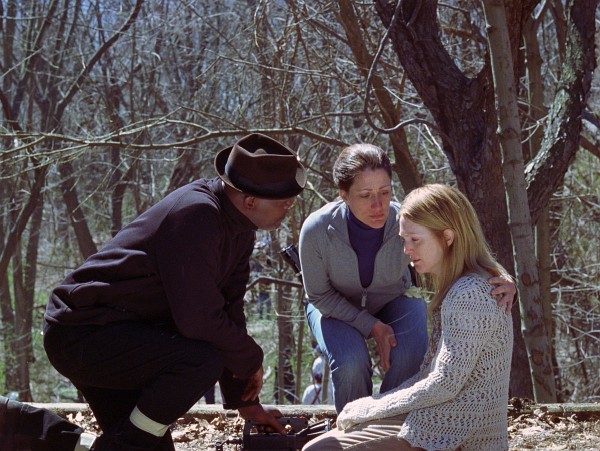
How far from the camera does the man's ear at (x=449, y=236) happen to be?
126 inches

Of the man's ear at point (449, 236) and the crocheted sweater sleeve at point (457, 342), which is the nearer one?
the crocheted sweater sleeve at point (457, 342)

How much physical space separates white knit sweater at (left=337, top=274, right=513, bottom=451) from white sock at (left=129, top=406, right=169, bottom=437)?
0.81 metres

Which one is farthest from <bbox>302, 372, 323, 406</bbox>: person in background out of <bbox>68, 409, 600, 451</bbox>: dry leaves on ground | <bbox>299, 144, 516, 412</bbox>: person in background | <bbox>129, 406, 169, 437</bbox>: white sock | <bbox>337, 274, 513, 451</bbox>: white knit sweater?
<bbox>337, 274, 513, 451</bbox>: white knit sweater

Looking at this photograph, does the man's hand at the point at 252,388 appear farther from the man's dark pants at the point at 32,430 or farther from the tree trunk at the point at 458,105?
the tree trunk at the point at 458,105

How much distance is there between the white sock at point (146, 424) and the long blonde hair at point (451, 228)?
3.62ft

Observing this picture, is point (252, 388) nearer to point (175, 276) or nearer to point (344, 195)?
point (175, 276)

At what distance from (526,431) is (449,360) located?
1800 millimetres

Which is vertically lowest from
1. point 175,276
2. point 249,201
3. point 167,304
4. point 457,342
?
point 457,342

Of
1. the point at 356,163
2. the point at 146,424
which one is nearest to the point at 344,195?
the point at 356,163

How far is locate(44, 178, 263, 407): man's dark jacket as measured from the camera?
3240 millimetres

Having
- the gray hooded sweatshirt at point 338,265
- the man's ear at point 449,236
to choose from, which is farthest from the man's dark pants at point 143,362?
the man's ear at point 449,236

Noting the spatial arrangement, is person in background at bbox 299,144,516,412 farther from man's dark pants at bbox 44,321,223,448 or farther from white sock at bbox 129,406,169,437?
white sock at bbox 129,406,169,437

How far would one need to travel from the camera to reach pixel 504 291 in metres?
3.11

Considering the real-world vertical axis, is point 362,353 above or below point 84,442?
above
